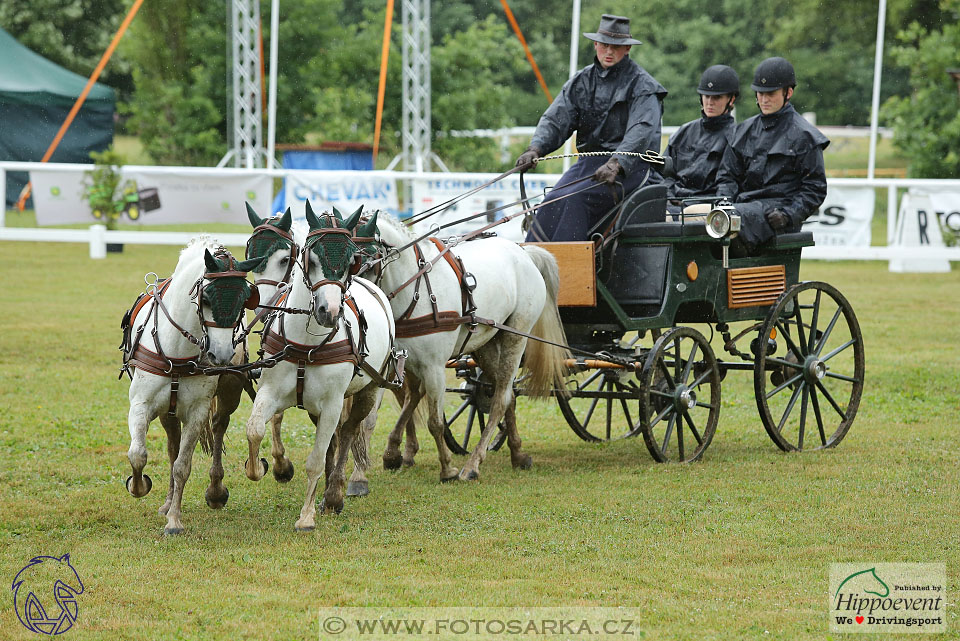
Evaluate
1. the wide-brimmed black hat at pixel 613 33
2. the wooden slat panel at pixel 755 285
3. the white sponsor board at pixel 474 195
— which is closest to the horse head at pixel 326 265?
the wide-brimmed black hat at pixel 613 33

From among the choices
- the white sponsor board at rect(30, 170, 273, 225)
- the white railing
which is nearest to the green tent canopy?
the white sponsor board at rect(30, 170, 273, 225)

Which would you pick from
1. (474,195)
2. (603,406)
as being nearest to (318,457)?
(603,406)

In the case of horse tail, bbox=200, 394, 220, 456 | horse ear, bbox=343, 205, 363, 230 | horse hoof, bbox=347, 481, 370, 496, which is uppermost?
horse ear, bbox=343, 205, 363, 230

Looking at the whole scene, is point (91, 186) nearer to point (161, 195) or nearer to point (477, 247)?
point (161, 195)

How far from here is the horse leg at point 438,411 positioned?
6.78 m

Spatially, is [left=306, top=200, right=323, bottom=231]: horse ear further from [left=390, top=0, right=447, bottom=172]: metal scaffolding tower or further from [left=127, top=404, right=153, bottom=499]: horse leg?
[left=390, top=0, right=447, bottom=172]: metal scaffolding tower

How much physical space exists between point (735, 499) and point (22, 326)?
9.37 metres

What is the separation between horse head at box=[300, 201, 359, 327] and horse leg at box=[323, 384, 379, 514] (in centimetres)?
89

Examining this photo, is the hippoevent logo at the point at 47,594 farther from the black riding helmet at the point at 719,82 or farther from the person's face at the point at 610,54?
the black riding helmet at the point at 719,82

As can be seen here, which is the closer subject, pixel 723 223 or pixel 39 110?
pixel 723 223

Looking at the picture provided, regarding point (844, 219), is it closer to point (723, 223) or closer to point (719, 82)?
point (719, 82)

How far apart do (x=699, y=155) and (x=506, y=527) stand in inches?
136

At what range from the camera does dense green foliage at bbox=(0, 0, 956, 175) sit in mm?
26109

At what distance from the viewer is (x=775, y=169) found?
7793 mm
